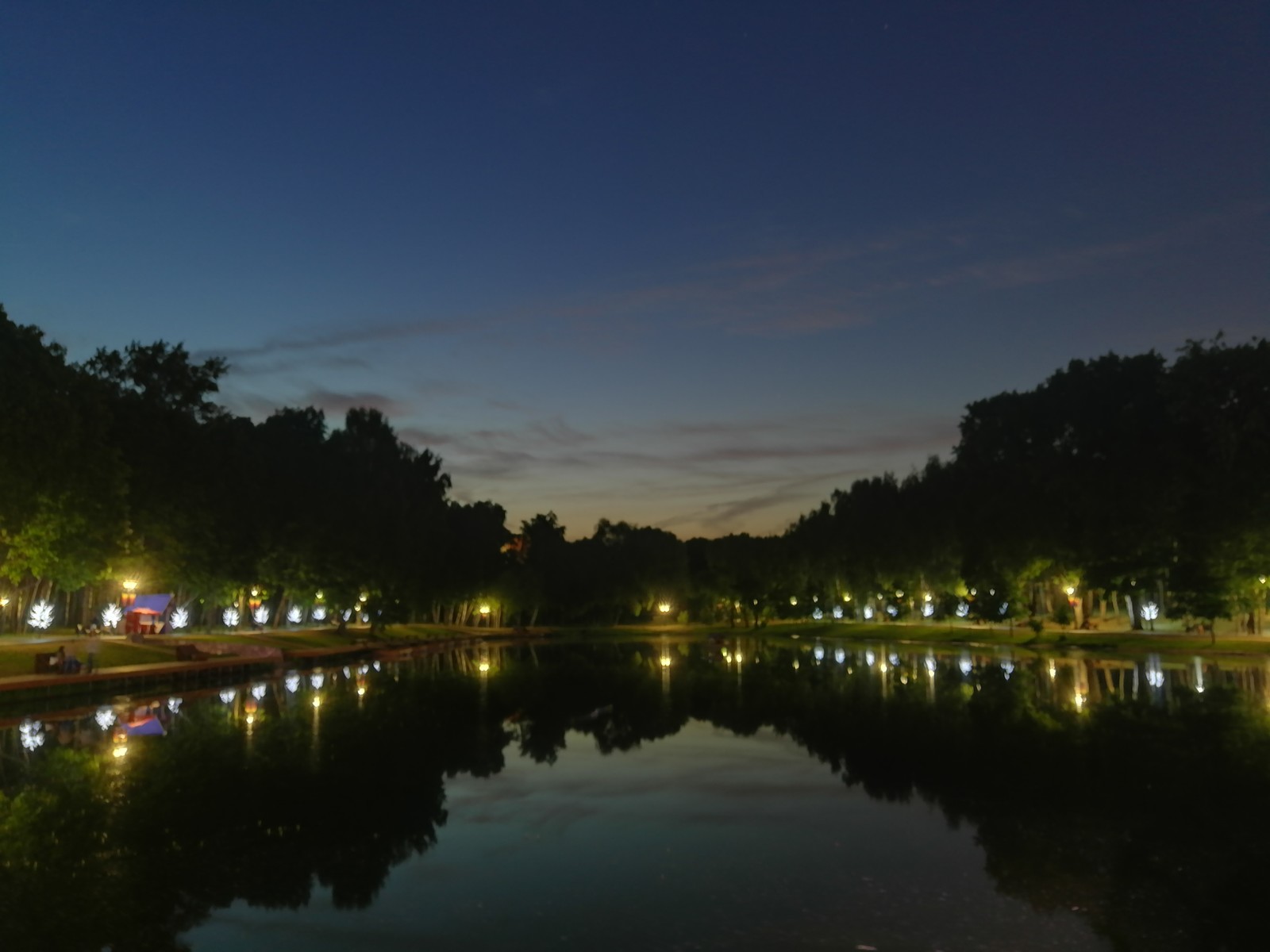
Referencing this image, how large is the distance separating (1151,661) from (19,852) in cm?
4544

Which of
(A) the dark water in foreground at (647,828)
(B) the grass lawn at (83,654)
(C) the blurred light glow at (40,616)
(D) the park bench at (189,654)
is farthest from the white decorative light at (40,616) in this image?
(A) the dark water in foreground at (647,828)

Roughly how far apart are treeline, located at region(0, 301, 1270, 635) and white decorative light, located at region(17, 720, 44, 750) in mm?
13367

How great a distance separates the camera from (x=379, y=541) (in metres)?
87.6

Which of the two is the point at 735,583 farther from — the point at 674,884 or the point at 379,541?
the point at 674,884

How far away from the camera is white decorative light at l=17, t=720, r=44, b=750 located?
2412 centimetres

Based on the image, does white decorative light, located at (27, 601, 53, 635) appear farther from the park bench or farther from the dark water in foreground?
the dark water in foreground

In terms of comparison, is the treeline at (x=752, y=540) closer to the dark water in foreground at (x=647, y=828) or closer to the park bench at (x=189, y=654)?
the park bench at (x=189, y=654)

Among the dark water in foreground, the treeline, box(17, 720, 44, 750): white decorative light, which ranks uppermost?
the treeline

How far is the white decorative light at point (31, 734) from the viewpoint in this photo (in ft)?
79.2

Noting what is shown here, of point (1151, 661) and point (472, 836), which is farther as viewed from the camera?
point (1151, 661)

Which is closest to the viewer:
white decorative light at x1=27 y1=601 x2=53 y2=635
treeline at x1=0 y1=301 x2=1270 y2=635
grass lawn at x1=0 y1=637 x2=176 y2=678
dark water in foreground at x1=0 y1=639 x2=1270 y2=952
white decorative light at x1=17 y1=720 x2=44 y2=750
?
dark water in foreground at x1=0 y1=639 x2=1270 y2=952

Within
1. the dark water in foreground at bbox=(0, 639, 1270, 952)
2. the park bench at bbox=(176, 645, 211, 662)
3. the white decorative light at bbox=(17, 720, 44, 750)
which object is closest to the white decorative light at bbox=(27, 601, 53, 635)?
the park bench at bbox=(176, 645, 211, 662)

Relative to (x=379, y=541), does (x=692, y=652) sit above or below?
below

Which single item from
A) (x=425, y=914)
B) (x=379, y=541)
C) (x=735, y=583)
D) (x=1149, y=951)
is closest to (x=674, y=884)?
(x=425, y=914)
